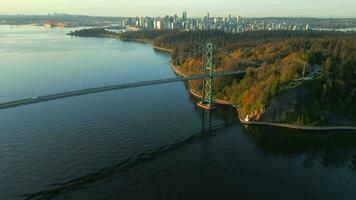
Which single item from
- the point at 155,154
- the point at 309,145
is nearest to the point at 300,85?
the point at 309,145

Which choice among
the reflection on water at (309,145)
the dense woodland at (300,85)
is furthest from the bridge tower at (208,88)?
the reflection on water at (309,145)

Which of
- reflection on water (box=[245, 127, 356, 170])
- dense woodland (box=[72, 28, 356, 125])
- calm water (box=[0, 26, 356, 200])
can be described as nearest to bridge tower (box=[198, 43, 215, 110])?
calm water (box=[0, 26, 356, 200])

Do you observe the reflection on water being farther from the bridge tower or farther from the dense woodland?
the bridge tower

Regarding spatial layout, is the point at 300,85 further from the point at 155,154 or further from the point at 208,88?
the point at 155,154

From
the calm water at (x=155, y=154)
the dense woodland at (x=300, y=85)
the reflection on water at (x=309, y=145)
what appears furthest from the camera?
the dense woodland at (x=300, y=85)

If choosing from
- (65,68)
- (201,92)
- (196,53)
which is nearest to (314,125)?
(201,92)

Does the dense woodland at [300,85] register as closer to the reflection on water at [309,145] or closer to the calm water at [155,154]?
the reflection on water at [309,145]

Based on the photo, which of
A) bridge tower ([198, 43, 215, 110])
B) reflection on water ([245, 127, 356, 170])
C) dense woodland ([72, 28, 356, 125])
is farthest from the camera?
bridge tower ([198, 43, 215, 110])

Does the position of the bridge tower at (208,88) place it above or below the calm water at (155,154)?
above

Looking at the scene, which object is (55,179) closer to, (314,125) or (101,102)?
(101,102)
